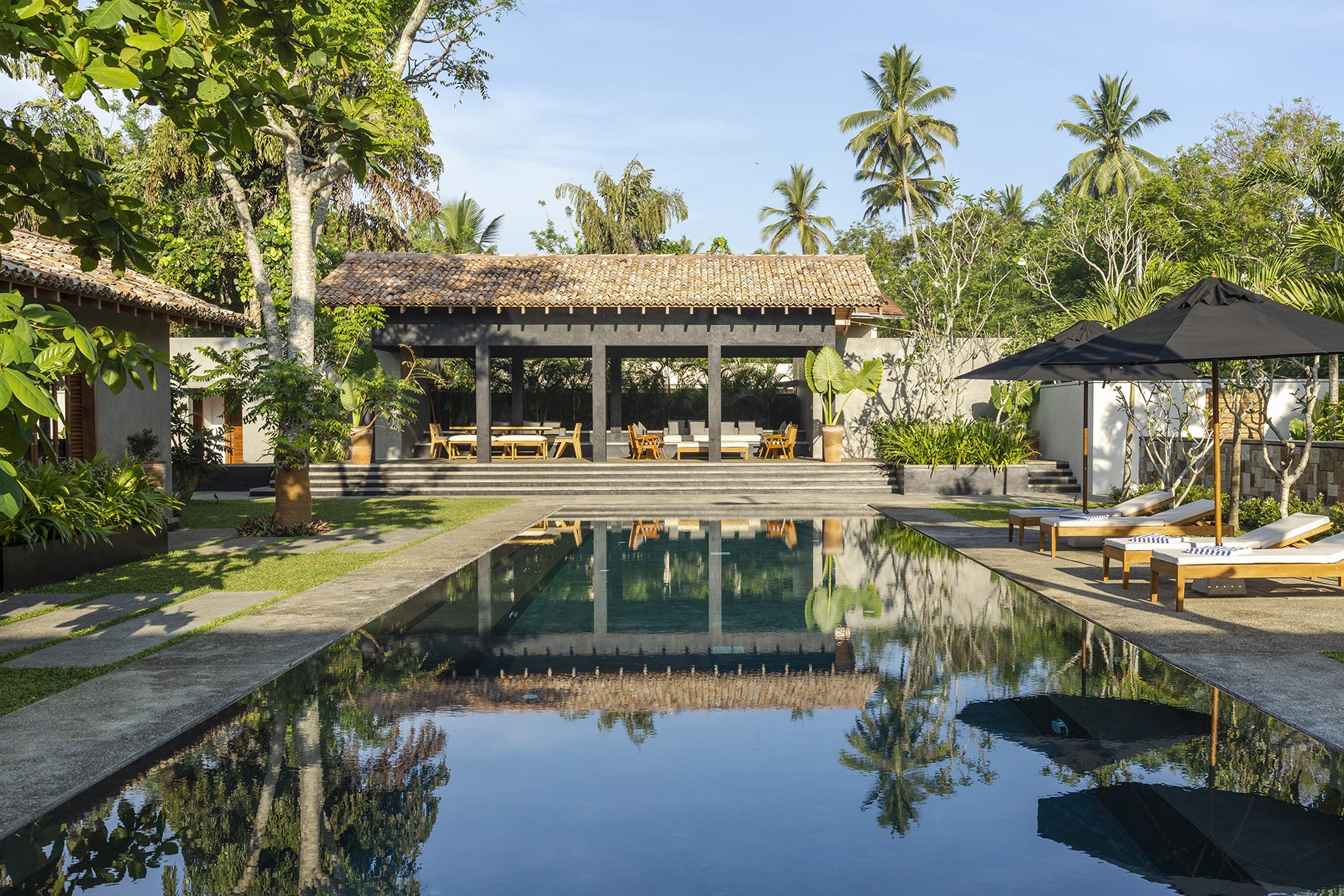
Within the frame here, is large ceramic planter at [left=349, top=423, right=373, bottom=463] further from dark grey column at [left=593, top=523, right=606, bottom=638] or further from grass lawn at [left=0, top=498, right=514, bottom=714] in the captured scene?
dark grey column at [left=593, top=523, right=606, bottom=638]

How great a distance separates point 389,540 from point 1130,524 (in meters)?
8.84

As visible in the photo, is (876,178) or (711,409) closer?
(711,409)

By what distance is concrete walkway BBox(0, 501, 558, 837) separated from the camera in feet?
14.3

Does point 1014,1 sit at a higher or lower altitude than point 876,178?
lower

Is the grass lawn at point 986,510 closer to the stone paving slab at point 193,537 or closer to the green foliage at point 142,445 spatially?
the stone paving slab at point 193,537

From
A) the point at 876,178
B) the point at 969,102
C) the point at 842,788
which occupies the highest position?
the point at 969,102

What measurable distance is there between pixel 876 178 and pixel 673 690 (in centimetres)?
4083

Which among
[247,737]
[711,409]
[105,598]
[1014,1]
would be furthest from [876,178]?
[247,737]

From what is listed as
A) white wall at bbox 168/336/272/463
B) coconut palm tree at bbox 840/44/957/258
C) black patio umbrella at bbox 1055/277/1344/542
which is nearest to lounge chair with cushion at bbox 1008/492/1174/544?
black patio umbrella at bbox 1055/277/1344/542

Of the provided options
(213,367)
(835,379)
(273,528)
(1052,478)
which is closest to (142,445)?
(273,528)

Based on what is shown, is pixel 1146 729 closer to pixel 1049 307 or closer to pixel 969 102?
pixel 1049 307

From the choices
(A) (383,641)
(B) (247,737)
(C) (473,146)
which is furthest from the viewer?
(C) (473,146)

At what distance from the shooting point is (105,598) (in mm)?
8820

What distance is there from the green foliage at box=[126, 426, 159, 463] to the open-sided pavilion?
8.63 meters
